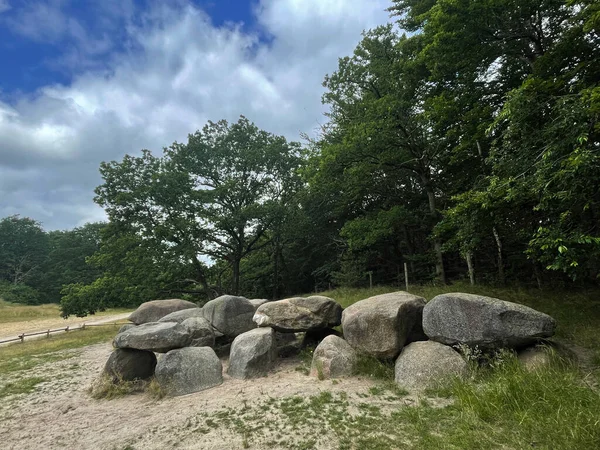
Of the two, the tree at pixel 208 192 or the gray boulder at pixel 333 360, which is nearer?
the gray boulder at pixel 333 360

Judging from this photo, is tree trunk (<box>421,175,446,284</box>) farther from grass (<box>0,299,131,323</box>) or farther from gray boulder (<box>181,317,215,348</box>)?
grass (<box>0,299,131,323</box>)

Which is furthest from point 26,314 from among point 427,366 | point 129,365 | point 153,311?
point 427,366

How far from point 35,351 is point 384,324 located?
12990 millimetres

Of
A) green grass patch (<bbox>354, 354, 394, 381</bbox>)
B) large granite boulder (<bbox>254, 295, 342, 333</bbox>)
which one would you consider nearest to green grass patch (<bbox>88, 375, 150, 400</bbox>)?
large granite boulder (<bbox>254, 295, 342, 333</bbox>)

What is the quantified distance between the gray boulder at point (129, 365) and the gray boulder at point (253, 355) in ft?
6.73

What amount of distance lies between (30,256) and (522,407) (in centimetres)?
7066

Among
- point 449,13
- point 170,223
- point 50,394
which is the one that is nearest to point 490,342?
point 449,13

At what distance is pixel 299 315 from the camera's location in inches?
319

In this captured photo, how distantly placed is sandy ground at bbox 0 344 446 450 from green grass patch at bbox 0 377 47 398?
0.70 feet

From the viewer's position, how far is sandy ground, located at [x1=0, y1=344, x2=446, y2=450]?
4438mm

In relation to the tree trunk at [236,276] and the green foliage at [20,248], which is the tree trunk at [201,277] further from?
the green foliage at [20,248]

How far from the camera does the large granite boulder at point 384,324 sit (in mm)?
6395

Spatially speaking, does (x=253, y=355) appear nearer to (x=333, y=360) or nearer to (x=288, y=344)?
(x=333, y=360)

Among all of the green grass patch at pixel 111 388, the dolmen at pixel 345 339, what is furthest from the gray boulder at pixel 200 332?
the green grass patch at pixel 111 388
